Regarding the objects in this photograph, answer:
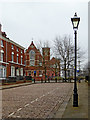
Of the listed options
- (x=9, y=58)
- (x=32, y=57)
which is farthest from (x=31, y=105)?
(x=32, y=57)

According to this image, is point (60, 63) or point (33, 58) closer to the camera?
point (60, 63)

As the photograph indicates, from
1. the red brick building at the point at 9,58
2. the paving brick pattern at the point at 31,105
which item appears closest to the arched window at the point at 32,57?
the red brick building at the point at 9,58

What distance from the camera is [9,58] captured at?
4941 cm

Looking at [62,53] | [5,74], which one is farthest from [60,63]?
[5,74]

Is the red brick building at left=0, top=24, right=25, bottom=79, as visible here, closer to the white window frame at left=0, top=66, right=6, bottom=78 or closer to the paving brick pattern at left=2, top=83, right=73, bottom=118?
the white window frame at left=0, top=66, right=6, bottom=78

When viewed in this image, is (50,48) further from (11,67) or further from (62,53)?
(11,67)

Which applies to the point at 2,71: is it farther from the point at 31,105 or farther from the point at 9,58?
the point at 31,105

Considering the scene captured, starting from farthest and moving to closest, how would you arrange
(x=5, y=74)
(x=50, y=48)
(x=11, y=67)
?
(x=50, y=48)
(x=11, y=67)
(x=5, y=74)

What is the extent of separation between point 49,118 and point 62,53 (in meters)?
45.7

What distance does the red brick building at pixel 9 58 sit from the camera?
1761 inches

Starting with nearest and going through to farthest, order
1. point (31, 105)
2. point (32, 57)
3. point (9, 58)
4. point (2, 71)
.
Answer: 1. point (31, 105)
2. point (2, 71)
3. point (9, 58)
4. point (32, 57)

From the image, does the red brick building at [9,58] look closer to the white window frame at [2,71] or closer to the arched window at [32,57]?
the white window frame at [2,71]

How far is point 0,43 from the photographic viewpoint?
1705 inches

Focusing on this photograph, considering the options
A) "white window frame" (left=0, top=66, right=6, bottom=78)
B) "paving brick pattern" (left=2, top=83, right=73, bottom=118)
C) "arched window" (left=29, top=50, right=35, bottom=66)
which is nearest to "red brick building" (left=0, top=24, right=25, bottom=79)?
"white window frame" (left=0, top=66, right=6, bottom=78)
